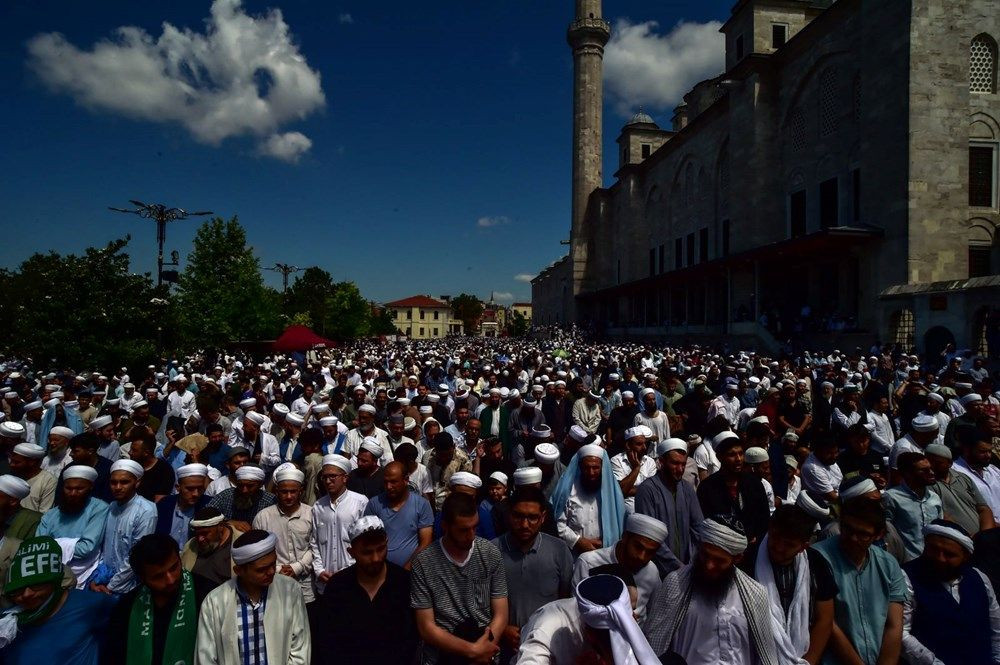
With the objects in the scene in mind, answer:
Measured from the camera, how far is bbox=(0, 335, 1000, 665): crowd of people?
292cm

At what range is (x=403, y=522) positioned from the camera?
444 cm

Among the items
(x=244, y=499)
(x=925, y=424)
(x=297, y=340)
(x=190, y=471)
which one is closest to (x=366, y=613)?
(x=244, y=499)

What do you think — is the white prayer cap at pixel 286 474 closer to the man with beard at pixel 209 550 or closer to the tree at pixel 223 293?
the man with beard at pixel 209 550

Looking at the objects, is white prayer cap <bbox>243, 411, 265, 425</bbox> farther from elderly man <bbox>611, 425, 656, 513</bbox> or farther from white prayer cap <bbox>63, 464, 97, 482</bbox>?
elderly man <bbox>611, 425, 656, 513</bbox>

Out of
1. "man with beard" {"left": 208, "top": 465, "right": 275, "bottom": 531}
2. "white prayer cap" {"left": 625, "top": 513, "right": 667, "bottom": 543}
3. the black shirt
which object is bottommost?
the black shirt

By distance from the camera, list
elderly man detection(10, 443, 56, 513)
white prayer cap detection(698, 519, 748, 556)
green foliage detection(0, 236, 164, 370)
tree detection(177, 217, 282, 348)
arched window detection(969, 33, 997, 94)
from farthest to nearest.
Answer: tree detection(177, 217, 282, 348) < arched window detection(969, 33, 997, 94) < green foliage detection(0, 236, 164, 370) < elderly man detection(10, 443, 56, 513) < white prayer cap detection(698, 519, 748, 556)

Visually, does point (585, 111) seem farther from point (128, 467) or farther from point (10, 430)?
point (128, 467)

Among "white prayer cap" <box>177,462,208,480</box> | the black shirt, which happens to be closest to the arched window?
the black shirt

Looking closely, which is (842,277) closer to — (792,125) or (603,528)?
(792,125)

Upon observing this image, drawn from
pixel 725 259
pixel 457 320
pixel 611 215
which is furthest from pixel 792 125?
pixel 457 320

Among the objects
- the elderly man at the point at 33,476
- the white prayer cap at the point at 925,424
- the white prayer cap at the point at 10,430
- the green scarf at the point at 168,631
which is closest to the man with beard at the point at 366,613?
the green scarf at the point at 168,631

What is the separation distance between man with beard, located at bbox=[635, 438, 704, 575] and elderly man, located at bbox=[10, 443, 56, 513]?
5154 mm

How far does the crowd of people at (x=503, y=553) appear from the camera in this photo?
2.92 m

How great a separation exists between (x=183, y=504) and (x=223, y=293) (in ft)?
80.4
